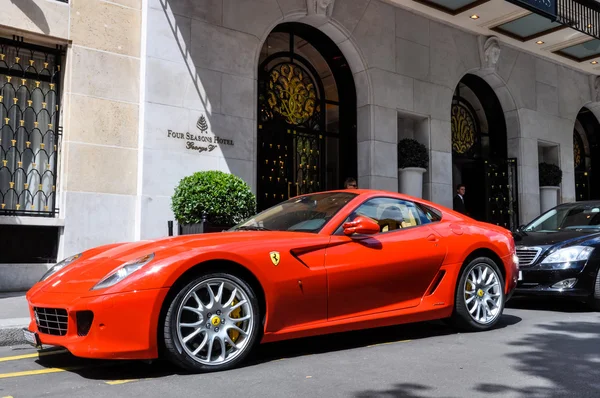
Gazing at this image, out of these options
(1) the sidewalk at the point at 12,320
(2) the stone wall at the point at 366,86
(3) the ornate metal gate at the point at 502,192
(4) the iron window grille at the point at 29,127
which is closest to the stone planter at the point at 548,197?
(2) the stone wall at the point at 366,86

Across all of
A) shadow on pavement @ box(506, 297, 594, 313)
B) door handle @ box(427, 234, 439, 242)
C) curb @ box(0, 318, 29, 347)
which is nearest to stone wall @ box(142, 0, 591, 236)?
curb @ box(0, 318, 29, 347)

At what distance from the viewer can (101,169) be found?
1029 cm

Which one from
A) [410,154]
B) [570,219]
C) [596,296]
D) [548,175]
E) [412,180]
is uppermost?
[410,154]

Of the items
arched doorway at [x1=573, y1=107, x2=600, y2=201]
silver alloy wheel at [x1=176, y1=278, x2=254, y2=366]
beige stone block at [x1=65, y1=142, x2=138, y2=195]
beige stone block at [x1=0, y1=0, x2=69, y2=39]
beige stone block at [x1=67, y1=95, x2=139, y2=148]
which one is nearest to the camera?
silver alloy wheel at [x1=176, y1=278, x2=254, y2=366]

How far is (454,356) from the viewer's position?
4.79 m

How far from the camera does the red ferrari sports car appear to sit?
3980mm

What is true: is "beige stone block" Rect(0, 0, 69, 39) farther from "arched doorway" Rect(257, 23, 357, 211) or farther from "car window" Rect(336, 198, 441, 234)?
"car window" Rect(336, 198, 441, 234)

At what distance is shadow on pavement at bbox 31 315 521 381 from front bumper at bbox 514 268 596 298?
1.05 meters

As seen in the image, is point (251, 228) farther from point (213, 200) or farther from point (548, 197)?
point (548, 197)

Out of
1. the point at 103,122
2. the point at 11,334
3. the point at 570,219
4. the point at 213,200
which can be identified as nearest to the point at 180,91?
the point at 103,122

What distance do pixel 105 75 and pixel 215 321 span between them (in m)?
7.55

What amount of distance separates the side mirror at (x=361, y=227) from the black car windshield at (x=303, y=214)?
9.4 inches

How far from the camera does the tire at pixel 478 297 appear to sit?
18.8ft

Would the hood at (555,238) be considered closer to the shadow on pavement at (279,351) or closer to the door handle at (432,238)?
the shadow on pavement at (279,351)
